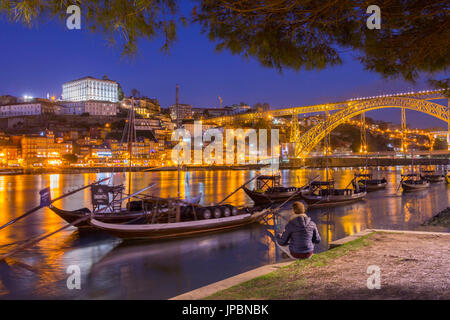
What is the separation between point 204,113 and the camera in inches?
5054

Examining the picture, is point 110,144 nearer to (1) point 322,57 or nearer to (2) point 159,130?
(2) point 159,130

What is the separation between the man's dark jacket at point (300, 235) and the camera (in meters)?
4.43

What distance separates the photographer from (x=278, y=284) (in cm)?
402

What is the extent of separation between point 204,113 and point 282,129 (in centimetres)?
3439

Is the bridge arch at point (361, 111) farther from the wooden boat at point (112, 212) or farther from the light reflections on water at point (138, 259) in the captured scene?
the wooden boat at point (112, 212)

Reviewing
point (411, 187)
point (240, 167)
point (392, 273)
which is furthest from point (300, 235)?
point (240, 167)

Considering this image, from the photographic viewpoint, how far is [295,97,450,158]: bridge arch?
42.3 meters

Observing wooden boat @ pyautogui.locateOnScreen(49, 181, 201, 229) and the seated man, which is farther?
wooden boat @ pyautogui.locateOnScreen(49, 181, 201, 229)

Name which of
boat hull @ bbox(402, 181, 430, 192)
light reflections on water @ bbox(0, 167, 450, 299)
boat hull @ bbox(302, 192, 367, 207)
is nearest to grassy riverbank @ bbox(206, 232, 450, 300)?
light reflections on water @ bbox(0, 167, 450, 299)

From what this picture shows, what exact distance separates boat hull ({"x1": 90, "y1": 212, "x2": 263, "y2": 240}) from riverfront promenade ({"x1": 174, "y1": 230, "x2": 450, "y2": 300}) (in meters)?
5.44

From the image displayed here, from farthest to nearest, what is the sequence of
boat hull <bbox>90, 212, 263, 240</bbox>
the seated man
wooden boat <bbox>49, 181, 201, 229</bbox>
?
wooden boat <bbox>49, 181, 201, 229</bbox> → boat hull <bbox>90, 212, 263, 240</bbox> → the seated man

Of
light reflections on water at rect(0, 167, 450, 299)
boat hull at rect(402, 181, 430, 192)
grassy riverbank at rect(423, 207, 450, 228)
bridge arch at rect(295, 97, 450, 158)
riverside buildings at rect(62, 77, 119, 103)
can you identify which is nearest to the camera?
light reflections on water at rect(0, 167, 450, 299)

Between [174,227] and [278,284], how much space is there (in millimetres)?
6480

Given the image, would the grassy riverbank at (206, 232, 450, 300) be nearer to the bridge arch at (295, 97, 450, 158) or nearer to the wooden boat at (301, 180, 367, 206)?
the wooden boat at (301, 180, 367, 206)
